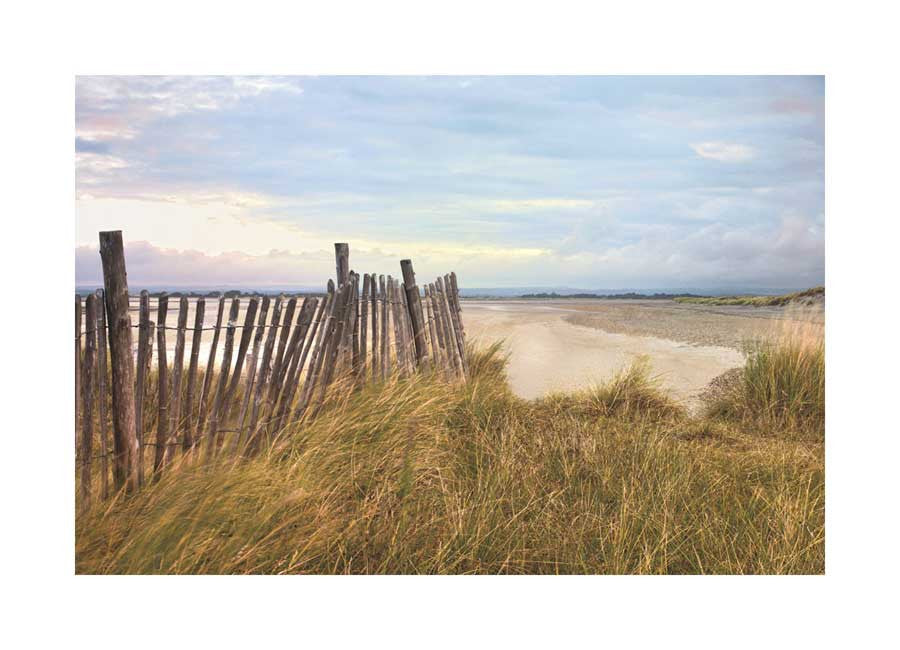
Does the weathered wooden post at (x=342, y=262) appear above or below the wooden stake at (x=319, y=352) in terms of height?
above

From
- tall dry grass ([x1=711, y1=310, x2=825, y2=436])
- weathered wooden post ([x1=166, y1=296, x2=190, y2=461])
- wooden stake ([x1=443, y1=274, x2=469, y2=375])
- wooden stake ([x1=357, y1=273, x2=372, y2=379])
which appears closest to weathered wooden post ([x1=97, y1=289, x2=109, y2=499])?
weathered wooden post ([x1=166, y1=296, x2=190, y2=461])

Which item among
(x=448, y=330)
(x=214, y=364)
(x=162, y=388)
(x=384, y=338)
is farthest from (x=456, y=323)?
(x=162, y=388)

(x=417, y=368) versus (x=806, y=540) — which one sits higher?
(x=417, y=368)

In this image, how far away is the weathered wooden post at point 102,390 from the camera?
291cm

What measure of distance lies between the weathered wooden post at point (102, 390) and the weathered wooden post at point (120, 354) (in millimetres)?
31

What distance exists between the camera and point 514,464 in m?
3.73

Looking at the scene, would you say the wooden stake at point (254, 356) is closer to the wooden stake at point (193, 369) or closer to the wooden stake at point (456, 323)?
the wooden stake at point (193, 369)

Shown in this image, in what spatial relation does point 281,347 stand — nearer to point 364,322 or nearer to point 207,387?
point 207,387

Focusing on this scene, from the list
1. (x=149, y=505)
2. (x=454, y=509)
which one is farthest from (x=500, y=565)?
(x=149, y=505)

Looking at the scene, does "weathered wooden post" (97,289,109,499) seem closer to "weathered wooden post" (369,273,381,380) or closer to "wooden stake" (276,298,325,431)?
"wooden stake" (276,298,325,431)

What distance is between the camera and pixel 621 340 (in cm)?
1140

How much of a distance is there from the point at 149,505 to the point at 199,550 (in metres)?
0.37

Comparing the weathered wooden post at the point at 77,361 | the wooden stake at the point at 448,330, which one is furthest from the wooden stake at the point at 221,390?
the wooden stake at the point at 448,330

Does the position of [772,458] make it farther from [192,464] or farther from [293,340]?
[192,464]
